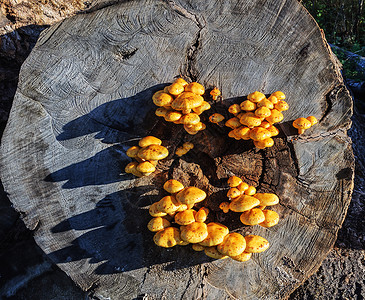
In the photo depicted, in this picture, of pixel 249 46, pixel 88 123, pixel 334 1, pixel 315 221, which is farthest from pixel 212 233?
pixel 334 1

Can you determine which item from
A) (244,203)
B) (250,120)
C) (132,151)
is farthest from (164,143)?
(244,203)

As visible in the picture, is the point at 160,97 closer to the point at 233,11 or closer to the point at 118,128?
the point at 118,128

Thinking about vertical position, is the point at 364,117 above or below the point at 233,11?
below

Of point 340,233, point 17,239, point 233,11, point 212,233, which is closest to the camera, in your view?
point 212,233

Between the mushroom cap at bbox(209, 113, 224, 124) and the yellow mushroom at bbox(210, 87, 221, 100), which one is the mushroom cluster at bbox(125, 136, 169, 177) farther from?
the yellow mushroom at bbox(210, 87, 221, 100)

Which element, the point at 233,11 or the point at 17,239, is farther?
the point at 17,239

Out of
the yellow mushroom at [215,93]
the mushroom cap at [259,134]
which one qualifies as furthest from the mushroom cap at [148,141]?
the mushroom cap at [259,134]
